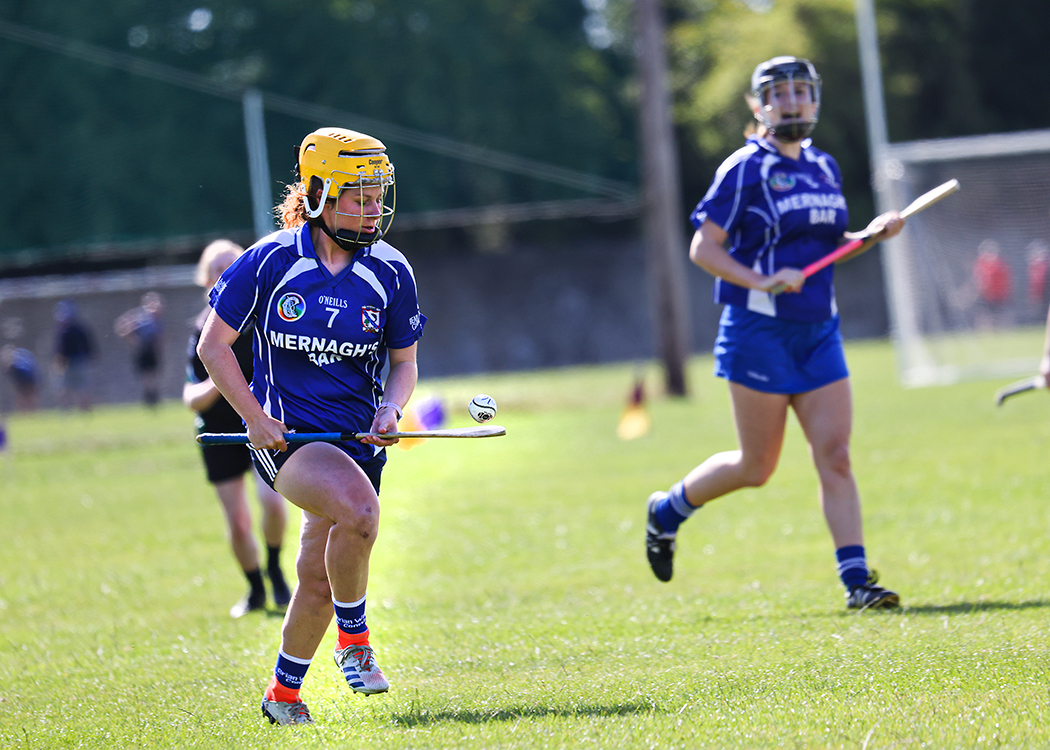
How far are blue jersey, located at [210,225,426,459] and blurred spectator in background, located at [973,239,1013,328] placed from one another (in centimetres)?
2169

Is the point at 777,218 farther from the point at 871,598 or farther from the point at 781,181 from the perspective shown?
the point at 871,598

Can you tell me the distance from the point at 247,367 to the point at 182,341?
16840 mm

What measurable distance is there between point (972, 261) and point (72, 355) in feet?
52.9

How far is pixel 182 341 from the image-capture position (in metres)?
23.0

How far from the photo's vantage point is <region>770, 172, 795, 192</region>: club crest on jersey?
6.21m

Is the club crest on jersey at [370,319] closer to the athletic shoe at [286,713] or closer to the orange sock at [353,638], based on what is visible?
the orange sock at [353,638]

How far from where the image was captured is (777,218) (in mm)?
6223

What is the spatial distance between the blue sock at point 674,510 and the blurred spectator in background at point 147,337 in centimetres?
1737

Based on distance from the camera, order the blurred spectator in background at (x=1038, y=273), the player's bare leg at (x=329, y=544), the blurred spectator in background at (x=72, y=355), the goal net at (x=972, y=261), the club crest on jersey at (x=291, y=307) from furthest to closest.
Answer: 1. the blurred spectator in background at (x=1038, y=273)
2. the blurred spectator in background at (x=72, y=355)
3. the goal net at (x=972, y=261)
4. the club crest on jersey at (x=291, y=307)
5. the player's bare leg at (x=329, y=544)

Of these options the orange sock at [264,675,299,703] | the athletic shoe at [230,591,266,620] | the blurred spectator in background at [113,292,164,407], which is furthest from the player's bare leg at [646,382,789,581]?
the blurred spectator in background at [113,292,164,407]

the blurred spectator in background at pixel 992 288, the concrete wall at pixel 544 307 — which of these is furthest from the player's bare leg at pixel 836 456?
the concrete wall at pixel 544 307

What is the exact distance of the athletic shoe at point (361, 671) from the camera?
15.6ft

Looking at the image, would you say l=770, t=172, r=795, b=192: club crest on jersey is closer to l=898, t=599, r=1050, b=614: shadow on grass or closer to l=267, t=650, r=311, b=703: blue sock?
l=898, t=599, r=1050, b=614: shadow on grass

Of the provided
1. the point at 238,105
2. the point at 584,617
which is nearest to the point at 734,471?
the point at 584,617
